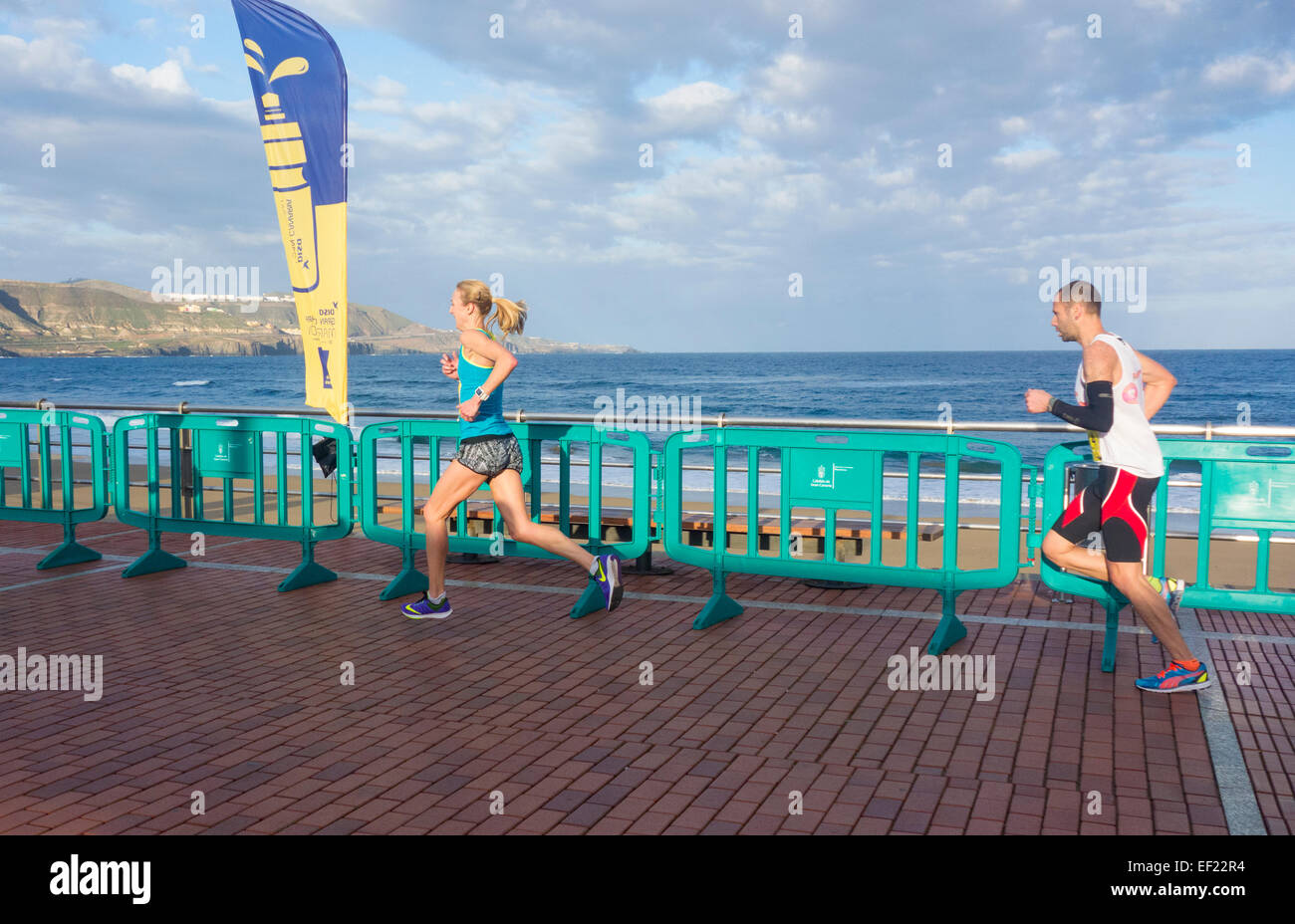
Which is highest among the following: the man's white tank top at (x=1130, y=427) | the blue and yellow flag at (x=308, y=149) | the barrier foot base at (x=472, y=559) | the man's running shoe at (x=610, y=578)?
the blue and yellow flag at (x=308, y=149)

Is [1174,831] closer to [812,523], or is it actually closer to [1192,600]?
[1192,600]

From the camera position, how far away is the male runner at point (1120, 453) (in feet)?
15.6

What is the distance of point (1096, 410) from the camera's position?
15.6ft

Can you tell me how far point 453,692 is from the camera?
5.02m

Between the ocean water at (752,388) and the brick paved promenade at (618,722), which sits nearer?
the brick paved promenade at (618,722)

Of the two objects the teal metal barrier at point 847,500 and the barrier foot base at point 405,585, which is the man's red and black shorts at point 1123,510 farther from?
the barrier foot base at point 405,585

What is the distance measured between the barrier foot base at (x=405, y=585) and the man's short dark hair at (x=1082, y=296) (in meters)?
4.62

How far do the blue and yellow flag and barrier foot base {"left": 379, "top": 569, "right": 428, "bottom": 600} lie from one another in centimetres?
226

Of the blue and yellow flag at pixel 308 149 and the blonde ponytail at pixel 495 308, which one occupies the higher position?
the blue and yellow flag at pixel 308 149

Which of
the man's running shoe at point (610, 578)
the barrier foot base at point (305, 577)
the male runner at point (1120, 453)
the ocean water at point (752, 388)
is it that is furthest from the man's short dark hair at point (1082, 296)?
the ocean water at point (752, 388)

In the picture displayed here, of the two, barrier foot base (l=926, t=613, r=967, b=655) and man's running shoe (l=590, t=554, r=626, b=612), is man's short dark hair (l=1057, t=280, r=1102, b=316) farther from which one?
man's running shoe (l=590, t=554, r=626, b=612)

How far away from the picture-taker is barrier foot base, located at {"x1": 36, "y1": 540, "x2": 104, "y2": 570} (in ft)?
26.8
